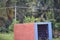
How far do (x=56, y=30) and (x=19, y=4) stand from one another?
372 centimetres

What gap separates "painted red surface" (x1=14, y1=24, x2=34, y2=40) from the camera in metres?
6.57

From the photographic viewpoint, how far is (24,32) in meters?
6.88

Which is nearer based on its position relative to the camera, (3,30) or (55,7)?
(3,30)

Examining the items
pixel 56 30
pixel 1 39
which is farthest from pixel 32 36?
pixel 56 30

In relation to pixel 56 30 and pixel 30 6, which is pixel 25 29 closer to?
pixel 56 30

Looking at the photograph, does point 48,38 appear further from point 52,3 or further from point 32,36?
point 52,3

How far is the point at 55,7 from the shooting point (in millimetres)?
13500

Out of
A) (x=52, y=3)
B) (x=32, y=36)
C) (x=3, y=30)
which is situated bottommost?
(x=3, y=30)

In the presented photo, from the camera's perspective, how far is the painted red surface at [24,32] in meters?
6.57

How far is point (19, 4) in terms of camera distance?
47.2ft

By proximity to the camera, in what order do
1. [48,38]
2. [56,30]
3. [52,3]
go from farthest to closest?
[52,3]
[56,30]
[48,38]

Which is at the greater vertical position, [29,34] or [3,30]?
[29,34]

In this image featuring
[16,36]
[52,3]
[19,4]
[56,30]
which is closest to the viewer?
[16,36]

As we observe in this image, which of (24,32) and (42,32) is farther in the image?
(24,32)
